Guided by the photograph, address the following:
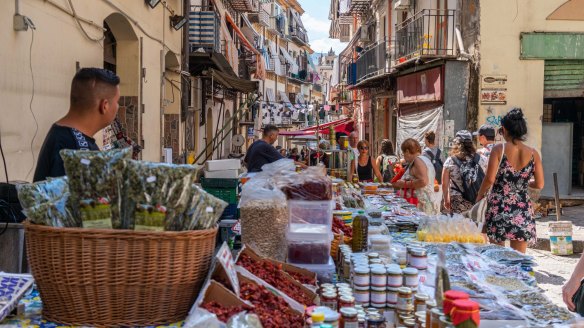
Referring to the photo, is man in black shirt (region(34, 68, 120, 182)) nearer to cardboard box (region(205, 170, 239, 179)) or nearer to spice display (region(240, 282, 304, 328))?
spice display (region(240, 282, 304, 328))

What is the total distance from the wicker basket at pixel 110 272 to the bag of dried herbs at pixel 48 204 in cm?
6

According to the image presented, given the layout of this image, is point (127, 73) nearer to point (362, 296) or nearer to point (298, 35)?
point (362, 296)

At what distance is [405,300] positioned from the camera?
116 inches

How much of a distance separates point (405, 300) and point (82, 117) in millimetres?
1959

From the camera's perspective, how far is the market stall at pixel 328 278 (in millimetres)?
2574

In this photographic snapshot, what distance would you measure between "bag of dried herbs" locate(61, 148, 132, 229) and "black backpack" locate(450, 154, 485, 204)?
581 centimetres

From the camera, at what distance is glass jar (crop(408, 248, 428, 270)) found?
3557 millimetres

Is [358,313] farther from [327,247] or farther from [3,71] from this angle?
[3,71]

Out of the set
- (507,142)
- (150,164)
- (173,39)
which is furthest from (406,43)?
(150,164)

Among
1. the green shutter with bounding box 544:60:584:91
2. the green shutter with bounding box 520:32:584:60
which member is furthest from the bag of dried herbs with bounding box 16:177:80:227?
the green shutter with bounding box 544:60:584:91

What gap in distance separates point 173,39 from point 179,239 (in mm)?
11562


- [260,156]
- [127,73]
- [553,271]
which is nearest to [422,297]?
[260,156]

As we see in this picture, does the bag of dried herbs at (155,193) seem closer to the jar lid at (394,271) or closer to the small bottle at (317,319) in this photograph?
the small bottle at (317,319)

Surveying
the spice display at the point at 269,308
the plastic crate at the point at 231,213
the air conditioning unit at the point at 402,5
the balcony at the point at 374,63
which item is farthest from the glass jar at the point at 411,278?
the air conditioning unit at the point at 402,5
